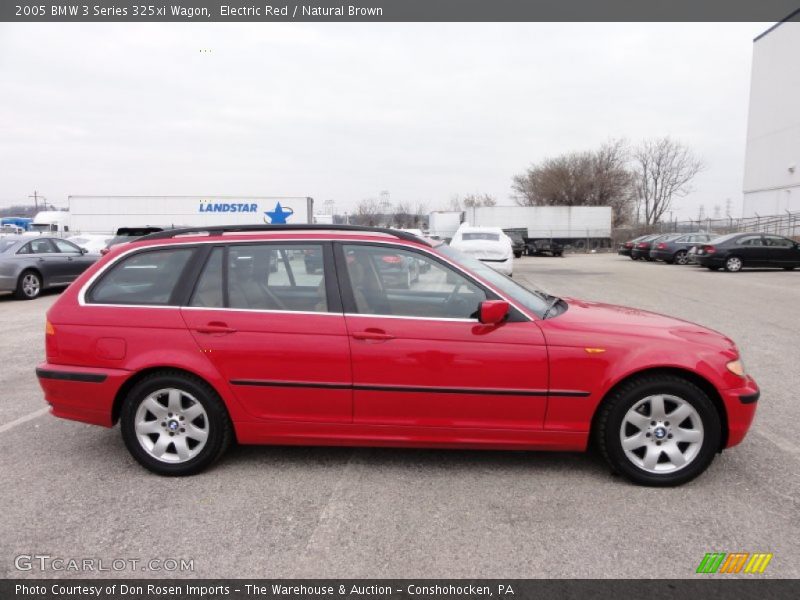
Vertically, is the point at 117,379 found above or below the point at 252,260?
below

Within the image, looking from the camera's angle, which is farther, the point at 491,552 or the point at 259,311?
the point at 259,311

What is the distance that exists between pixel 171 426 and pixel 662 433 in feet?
10.3

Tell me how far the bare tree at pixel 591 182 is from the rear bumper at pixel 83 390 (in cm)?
5658

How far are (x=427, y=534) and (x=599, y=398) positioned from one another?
134cm

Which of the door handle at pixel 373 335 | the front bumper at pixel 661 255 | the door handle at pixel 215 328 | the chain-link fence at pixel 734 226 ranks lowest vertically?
the front bumper at pixel 661 255

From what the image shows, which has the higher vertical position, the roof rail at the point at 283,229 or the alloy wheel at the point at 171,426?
the roof rail at the point at 283,229

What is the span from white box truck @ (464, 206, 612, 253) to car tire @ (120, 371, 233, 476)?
115 feet

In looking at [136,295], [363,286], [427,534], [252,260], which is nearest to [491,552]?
[427,534]

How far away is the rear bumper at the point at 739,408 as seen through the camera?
3.31 m

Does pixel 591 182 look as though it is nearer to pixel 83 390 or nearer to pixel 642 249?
pixel 642 249

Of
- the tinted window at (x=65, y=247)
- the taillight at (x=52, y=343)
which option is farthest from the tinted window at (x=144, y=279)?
the tinted window at (x=65, y=247)

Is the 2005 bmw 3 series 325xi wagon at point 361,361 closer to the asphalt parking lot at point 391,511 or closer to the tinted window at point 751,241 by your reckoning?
the asphalt parking lot at point 391,511
